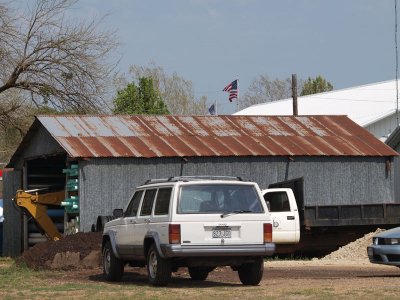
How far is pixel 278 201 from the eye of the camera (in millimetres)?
28750

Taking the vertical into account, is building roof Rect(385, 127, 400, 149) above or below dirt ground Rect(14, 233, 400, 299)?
above

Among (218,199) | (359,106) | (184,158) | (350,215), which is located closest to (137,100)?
(359,106)

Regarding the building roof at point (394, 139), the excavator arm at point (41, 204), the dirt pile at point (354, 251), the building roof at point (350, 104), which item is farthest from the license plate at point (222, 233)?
the building roof at point (350, 104)

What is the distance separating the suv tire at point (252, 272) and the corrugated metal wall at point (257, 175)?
1295cm

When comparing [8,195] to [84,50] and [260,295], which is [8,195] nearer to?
[84,50]

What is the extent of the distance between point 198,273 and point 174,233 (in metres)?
3.33

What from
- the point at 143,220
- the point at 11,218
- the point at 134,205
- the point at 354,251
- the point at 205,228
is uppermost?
the point at 134,205

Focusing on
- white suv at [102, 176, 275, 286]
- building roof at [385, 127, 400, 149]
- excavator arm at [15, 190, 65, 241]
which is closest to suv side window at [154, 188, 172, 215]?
white suv at [102, 176, 275, 286]

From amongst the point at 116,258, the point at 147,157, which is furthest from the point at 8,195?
the point at 116,258

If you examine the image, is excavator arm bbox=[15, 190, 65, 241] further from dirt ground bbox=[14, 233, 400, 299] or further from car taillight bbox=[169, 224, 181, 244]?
car taillight bbox=[169, 224, 181, 244]

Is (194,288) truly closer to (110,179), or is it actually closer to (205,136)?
(110,179)

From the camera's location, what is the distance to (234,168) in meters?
33.2

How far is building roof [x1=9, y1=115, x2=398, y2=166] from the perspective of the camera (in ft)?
105

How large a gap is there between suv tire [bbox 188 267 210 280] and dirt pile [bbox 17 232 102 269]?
4.11 metres
